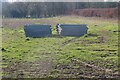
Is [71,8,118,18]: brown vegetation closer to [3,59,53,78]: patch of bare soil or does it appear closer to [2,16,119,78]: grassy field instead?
[2,16,119,78]: grassy field

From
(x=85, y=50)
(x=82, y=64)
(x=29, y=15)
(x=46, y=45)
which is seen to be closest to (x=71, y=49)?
(x=85, y=50)

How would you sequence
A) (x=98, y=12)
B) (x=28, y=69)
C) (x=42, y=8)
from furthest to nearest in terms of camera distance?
(x=42, y=8), (x=98, y=12), (x=28, y=69)

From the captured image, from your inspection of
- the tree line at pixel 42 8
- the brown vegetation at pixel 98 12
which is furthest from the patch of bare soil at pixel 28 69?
the brown vegetation at pixel 98 12

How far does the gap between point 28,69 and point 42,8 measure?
34.0ft

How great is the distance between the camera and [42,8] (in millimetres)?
14844

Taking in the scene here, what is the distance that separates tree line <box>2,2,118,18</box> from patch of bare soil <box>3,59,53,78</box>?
6607 mm

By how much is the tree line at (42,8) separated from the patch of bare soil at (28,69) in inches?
260

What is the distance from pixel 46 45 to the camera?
24.0 ft

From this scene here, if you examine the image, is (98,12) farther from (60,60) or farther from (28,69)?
(28,69)

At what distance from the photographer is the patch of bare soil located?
14.3ft

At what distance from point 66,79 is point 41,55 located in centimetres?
195

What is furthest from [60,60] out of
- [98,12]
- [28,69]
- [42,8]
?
[42,8]

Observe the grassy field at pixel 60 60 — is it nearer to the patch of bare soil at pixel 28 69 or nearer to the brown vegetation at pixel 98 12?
the patch of bare soil at pixel 28 69

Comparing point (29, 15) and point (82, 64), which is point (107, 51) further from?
point (29, 15)
